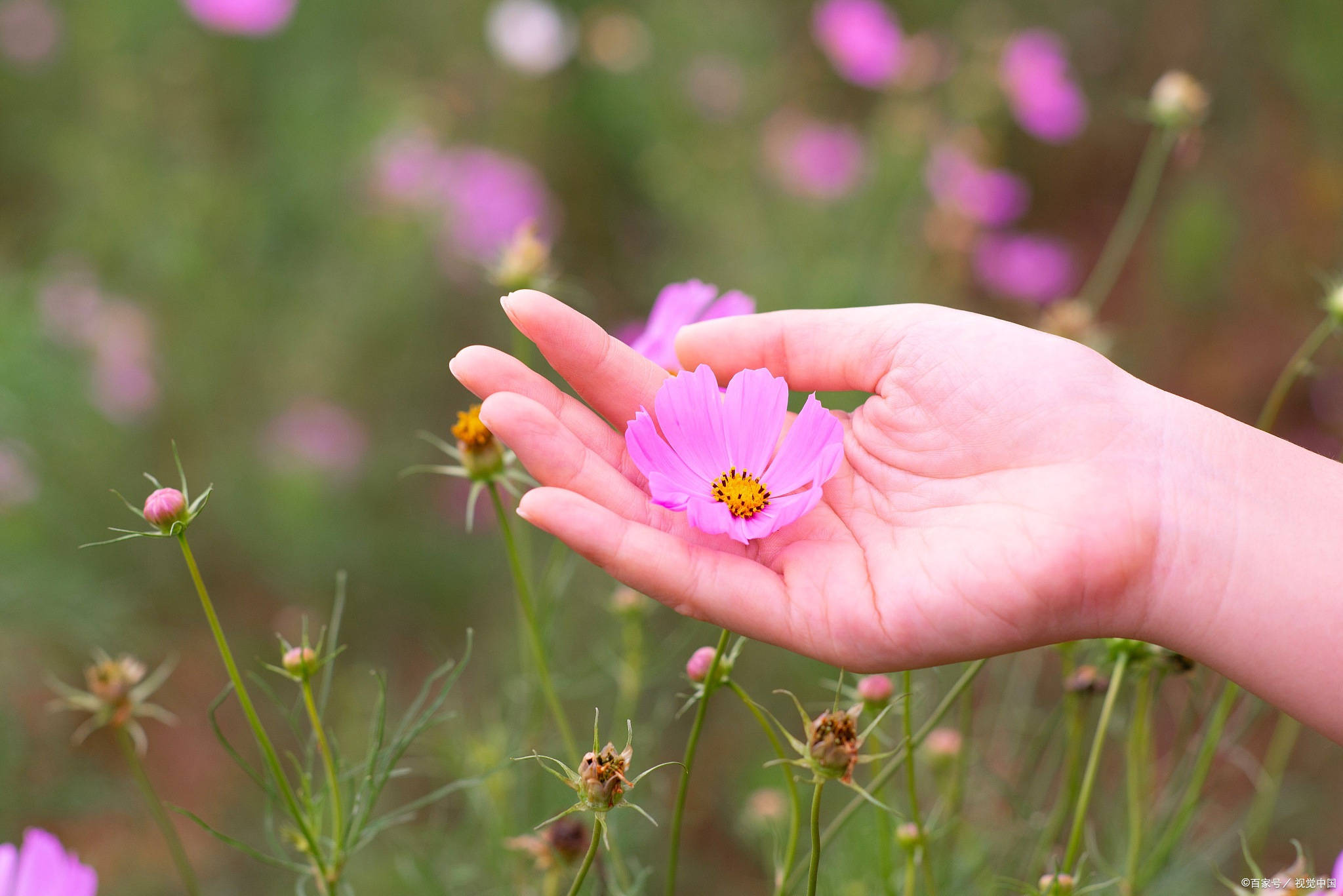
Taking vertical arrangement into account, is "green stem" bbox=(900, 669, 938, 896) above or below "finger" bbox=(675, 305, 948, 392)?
below

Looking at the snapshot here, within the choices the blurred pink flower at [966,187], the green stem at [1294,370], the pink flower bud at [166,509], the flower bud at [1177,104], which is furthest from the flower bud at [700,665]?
the blurred pink flower at [966,187]

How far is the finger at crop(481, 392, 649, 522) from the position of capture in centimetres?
66

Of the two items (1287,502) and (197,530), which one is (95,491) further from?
(1287,502)

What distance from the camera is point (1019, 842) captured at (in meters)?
0.92

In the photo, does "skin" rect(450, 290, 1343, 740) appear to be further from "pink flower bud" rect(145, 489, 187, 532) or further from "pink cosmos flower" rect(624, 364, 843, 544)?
"pink flower bud" rect(145, 489, 187, 532)

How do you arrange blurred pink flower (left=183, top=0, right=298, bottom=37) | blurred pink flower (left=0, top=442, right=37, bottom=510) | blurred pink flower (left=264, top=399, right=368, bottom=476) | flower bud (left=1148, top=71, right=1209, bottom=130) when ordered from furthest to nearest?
blurred pink flower (left=183, top=0, right=298, bottom=37), blurred pink flower (left=264, top=399, right=368, bottom=476), blurred pink flower (left=0, top=442, right=37, bottom=510), flower bud (left=1148, top=71, right=1209, bottom=130)

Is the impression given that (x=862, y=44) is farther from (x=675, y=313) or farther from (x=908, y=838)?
(x=908, y=838)

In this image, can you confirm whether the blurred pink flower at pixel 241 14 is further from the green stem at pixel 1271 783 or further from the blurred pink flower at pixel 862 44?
the green stem at pixel 1271 783

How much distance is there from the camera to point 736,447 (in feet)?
2.80

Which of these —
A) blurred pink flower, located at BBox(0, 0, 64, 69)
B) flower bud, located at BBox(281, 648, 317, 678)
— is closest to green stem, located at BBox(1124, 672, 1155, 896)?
flower bud, located at BBox(281, 648, 317, 678)

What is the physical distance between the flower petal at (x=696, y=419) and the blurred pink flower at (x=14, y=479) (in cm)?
127

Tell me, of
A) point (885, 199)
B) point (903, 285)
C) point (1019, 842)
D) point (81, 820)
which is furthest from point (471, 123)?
point (1019, 842)

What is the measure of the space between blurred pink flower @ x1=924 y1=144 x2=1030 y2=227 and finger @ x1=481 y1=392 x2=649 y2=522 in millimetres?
1538

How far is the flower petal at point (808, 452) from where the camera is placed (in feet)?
2.47
